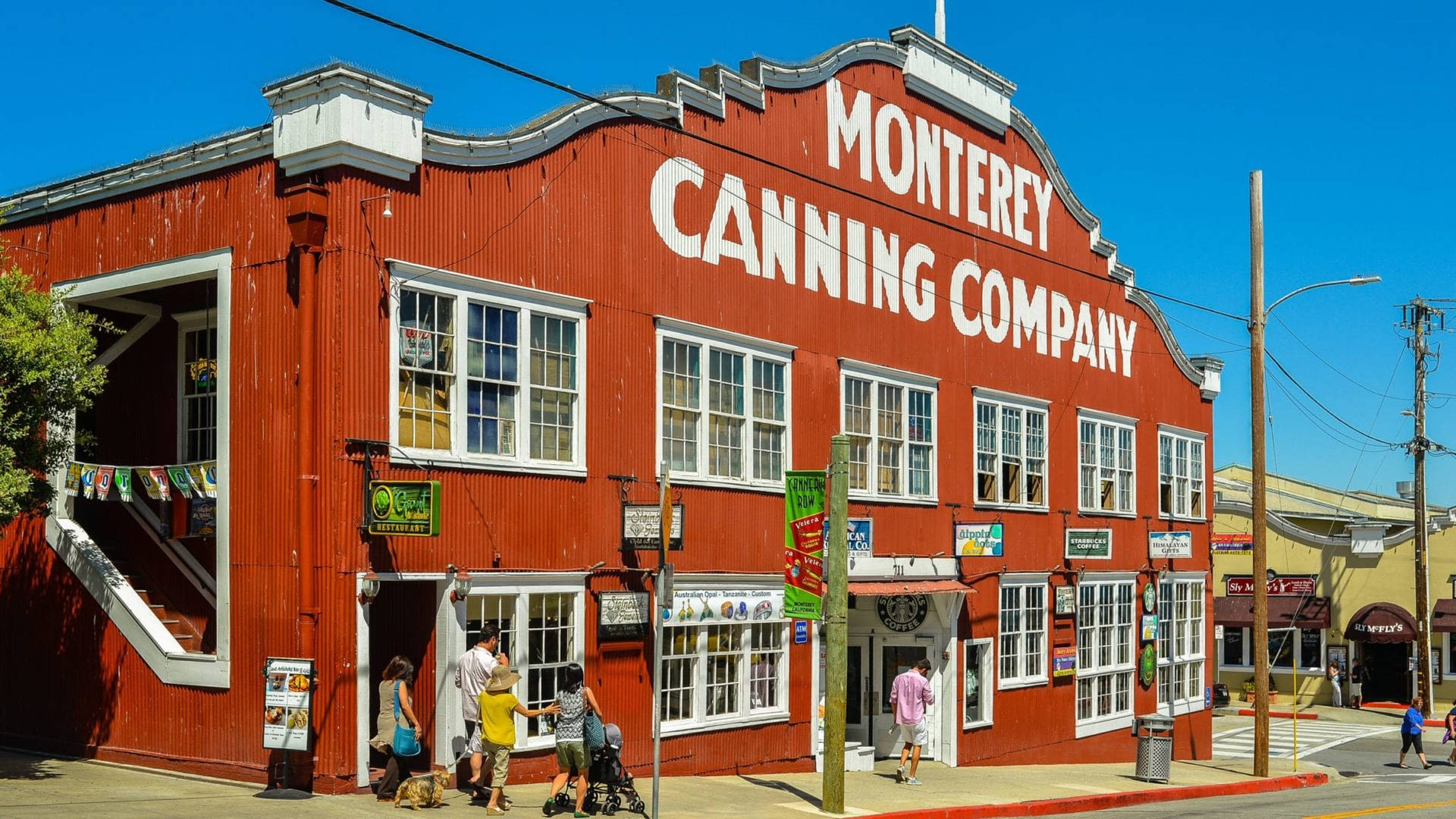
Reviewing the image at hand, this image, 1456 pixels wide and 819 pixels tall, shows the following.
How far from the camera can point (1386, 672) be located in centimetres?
4944

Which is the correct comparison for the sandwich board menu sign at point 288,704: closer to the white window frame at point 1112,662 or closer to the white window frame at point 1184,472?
the white window frame at point 1112,662

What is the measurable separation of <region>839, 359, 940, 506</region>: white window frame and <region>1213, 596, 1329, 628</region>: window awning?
2745 cm

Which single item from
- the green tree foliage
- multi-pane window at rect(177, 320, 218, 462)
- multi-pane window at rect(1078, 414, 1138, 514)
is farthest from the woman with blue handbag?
multi-pane window at rect(1078, 414, 1138, 514)

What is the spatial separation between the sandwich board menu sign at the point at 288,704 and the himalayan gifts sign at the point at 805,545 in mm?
5457

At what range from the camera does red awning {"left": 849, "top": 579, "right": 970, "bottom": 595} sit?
22.2 meters

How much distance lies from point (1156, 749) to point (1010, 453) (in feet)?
19.8

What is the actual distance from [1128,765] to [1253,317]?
869 cm

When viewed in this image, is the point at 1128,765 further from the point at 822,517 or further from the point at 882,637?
the point at 822,517

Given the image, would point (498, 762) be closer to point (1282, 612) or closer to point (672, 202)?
point (672, 202)

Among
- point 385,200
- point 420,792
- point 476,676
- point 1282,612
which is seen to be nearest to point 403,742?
point 420,792

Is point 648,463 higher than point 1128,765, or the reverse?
point 648,463

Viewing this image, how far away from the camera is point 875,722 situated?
2508 centimetres

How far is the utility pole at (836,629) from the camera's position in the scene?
666 inches

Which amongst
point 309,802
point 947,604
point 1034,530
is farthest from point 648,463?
point 1034,530
